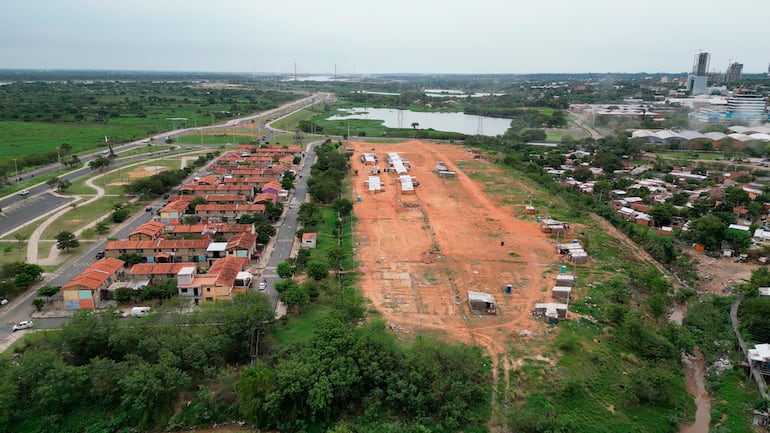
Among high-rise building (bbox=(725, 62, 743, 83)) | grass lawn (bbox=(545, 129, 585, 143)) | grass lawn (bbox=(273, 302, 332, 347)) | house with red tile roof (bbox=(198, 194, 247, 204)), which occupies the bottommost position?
grass lawn (bbox=(273, 302, 332, 347))

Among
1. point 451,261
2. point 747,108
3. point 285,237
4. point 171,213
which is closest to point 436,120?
point 747,108

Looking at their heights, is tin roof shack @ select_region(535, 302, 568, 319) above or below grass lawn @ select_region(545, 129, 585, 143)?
below

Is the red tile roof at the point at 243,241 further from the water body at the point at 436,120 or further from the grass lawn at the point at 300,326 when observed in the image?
the water body at the point at 436,120

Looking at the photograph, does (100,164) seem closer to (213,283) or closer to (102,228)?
(102,228)

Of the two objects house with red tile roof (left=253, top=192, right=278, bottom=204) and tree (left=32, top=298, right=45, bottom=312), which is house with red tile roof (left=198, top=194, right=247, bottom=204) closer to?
house with red tile roof (left=253, top=192, right=278, bottom=204)

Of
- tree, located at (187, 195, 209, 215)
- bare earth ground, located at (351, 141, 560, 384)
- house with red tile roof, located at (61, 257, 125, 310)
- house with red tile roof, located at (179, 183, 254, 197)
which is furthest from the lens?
house with red tile roof, located at (179, 183, 254, 197)

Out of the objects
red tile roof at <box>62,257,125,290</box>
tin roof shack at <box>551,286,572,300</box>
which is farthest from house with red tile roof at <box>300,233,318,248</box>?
tin roof shack at <box>551,286,572,300</box>

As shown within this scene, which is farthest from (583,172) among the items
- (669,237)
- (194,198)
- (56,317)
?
(56,317)
